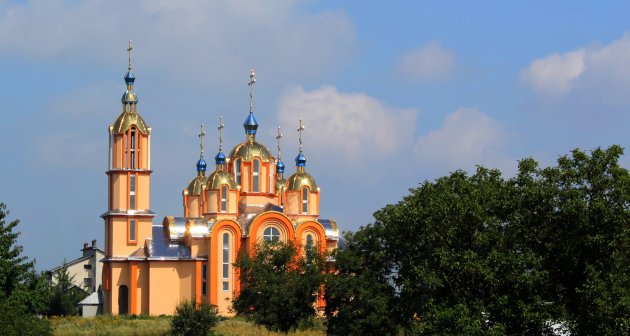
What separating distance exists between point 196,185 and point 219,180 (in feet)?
21.3

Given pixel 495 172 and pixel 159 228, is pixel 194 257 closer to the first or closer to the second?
pixel 159 228

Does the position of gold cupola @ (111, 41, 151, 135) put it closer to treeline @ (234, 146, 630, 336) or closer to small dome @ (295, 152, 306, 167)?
small dome @ (295, 152, 306, 167)

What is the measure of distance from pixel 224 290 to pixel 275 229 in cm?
409

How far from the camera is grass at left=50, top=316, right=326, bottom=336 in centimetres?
5531

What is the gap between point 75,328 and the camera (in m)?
57.4

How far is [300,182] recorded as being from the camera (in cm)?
7462

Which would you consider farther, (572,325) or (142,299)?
(142,299)

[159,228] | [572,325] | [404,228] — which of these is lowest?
[572,325]

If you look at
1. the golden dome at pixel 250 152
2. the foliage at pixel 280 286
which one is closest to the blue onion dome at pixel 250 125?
the golden dome at pixel 250 152

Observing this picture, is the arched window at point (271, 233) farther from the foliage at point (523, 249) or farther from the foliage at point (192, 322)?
the foliage at point (523, 249)

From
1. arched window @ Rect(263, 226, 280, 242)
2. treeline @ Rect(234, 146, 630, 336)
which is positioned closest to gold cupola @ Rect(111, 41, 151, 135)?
arched window @ Rect(263, 226, 280, 242)

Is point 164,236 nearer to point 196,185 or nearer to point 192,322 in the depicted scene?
point 196,185

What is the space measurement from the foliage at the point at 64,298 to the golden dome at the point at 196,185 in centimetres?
897

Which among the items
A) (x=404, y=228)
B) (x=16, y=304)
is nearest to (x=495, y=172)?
(x=404, y=228)
